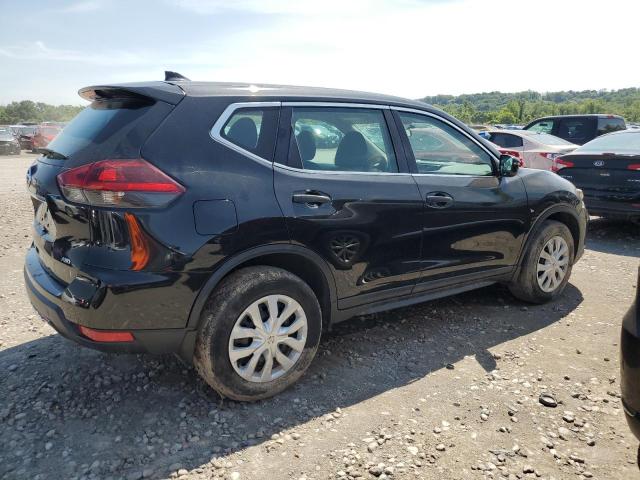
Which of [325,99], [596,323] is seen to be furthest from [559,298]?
[325,99]

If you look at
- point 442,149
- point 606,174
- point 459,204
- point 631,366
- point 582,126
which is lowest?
point 631,366

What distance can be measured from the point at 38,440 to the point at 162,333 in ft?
2.75

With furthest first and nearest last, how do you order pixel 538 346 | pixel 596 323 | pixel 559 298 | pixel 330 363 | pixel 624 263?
1. pixel 624 263
2. pixel 559 298
3. pixel 596 323
4. pixel 538 346
5. pixel 330 363

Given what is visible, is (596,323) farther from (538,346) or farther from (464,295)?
(464,295)

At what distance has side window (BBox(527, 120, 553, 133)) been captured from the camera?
13.9 metres

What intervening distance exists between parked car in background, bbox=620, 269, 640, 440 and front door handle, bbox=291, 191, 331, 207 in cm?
167

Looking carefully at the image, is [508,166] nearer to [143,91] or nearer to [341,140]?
[341,140]

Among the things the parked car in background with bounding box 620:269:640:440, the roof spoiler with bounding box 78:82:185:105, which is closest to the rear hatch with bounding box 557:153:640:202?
the parked car in background with bounding box 620:269:640:440

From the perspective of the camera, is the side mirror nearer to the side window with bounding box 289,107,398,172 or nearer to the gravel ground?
the side window with bounding box 289,107,398,172

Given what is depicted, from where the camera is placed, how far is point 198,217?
2.59m

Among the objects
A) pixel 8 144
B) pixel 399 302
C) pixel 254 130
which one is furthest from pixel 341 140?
pixel 8 144

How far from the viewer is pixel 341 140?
332 cm

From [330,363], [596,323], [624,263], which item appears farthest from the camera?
[624,263]

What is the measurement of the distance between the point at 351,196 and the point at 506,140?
31.4 feet
